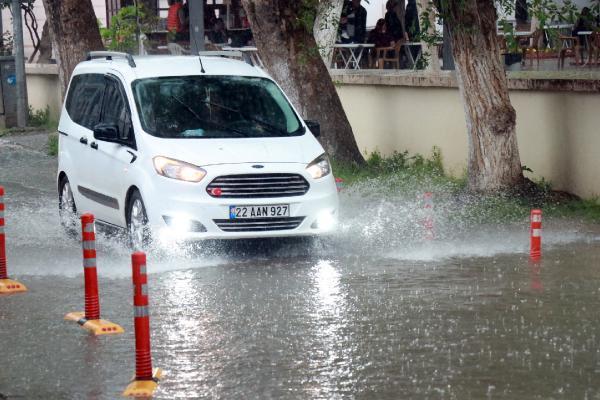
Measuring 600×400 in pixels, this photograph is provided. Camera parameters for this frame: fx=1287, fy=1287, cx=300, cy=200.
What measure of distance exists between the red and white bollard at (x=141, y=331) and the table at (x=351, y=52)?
1622 cm

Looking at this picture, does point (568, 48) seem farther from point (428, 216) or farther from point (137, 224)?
point (137, 224)

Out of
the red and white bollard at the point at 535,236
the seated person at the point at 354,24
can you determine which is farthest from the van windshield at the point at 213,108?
the seated person at the point at 354,24

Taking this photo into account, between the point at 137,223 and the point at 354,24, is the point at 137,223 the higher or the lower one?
the lower one

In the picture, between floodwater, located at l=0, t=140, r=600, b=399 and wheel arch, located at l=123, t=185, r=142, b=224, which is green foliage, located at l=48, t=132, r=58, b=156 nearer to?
floodwater, located at l=0, t=140, r=600, b=399

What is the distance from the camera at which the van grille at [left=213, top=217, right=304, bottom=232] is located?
36.9 feet

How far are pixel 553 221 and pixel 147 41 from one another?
1408 centimetres

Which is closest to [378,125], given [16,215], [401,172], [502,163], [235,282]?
[401,172]

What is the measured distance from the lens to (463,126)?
16844 mm

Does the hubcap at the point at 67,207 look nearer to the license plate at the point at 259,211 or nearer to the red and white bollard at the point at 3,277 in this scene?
the license plate at the point at 259,211

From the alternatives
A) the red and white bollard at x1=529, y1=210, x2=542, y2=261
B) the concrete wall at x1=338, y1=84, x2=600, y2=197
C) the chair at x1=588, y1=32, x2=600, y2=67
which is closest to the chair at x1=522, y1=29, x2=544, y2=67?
the chair at x1=588, y1=32, x2=600, y2=67

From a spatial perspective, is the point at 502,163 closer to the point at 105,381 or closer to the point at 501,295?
the point at 501,295

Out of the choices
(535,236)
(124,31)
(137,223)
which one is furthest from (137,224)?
(124,31)

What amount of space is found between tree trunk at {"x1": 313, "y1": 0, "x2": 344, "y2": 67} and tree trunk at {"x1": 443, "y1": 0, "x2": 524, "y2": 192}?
6.64 metres

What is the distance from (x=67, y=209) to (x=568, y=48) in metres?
9.67
